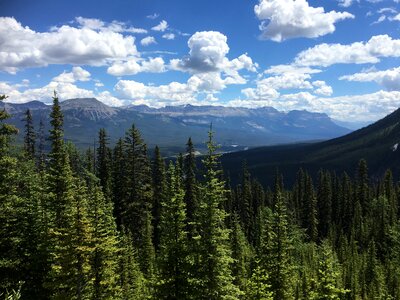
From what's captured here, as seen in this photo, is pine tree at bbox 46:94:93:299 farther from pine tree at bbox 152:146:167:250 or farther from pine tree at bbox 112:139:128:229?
pine tree at bbox 152:146:167:250

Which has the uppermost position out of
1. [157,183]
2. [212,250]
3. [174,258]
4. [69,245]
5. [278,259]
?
[212,250]

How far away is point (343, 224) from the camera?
10944 cm

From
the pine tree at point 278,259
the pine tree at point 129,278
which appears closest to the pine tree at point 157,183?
the pine tree at point 129,278

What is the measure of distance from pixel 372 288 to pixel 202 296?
144ft

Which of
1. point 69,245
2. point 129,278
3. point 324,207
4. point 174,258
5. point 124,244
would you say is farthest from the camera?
point 324,207

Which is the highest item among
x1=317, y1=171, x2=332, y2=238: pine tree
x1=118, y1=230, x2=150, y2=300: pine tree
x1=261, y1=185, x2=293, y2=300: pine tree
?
x1=261, y1=185, x2=293, y2=300: pine tree

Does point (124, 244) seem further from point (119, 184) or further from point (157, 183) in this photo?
point (157, 183)

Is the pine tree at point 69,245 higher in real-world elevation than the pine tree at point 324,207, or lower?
higher

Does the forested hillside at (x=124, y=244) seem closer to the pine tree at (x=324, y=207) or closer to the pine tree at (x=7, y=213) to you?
the pine tree at (x=7, y=213)

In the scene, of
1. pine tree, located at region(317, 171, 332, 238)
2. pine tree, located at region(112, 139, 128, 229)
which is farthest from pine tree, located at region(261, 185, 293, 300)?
pine tree, located at region(317, 171, 332, 238)

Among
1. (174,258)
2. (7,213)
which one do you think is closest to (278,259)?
(174,258)

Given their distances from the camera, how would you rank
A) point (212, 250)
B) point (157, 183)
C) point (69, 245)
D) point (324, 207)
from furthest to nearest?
point (324, 207) → point (157, 183) → point (69, 245) → point (212, 250)

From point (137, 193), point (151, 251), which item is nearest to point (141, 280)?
point (151, 251)

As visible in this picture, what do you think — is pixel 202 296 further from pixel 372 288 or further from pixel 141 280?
pixel 372 288
